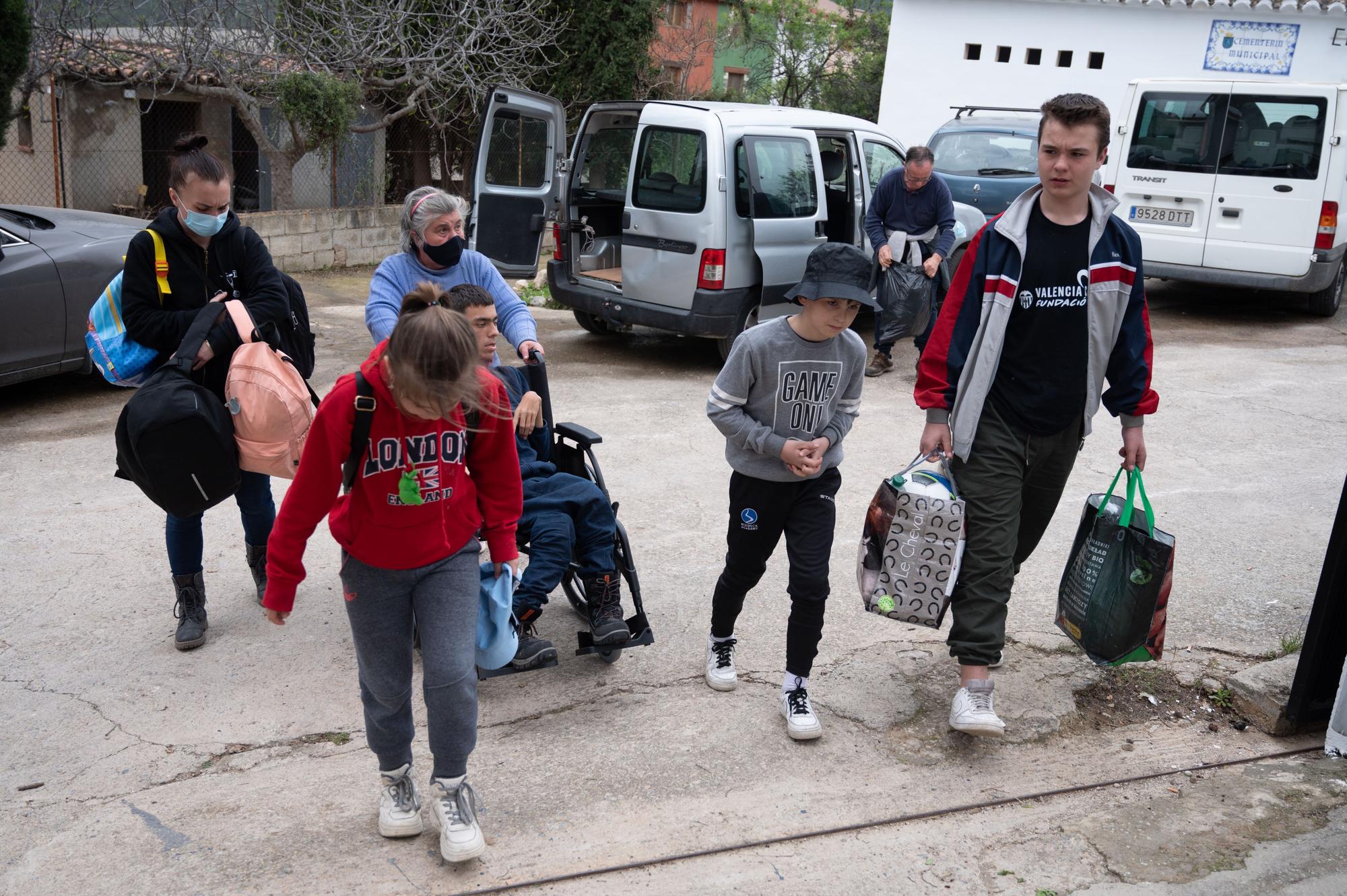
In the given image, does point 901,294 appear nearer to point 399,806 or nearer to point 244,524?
point 244,524

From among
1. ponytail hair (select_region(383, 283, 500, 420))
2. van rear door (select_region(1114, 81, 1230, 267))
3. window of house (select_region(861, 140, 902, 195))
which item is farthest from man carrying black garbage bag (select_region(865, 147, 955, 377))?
ponytail hair (select_region(383, 283, 500, 420))

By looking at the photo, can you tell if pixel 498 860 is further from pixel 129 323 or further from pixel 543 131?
pixel 543 131

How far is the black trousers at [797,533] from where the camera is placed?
11.8 feet

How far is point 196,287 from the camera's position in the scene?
4047 millimetres

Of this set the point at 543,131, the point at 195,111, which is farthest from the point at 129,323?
the point at 195,111

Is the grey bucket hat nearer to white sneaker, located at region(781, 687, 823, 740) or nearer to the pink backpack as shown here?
white sneaker, located at region(781, 687, 823, 740)

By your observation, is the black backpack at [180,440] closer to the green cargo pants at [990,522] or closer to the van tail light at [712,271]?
the green cargo pants at [990,522]

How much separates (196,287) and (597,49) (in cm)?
1245

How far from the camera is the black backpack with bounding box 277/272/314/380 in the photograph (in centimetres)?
426

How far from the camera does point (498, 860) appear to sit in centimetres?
300

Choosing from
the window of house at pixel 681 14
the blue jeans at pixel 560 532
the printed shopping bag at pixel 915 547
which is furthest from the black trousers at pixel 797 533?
the window of house at pixel 681 14

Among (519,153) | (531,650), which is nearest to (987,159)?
(519,153)

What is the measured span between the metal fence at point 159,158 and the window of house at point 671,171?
587 cm

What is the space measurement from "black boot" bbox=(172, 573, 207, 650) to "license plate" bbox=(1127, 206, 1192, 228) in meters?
9.60
